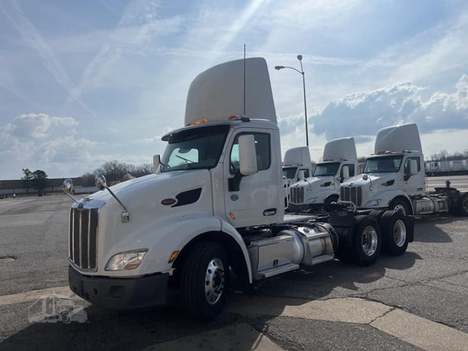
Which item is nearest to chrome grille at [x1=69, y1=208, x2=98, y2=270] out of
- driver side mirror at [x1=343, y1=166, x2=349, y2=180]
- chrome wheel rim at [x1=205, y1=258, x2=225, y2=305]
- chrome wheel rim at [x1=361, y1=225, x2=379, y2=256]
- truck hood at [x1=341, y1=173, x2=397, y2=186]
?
chrome wheel rim at [x1=205, y1=258, x2=225, y2=305]

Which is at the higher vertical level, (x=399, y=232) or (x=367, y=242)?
(x=399, y=232)

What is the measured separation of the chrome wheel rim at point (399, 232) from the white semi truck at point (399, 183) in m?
4.06

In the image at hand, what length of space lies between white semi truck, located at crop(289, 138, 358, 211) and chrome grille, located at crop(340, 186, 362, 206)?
3.16 meters

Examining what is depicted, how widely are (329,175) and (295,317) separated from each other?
1405 centimetres

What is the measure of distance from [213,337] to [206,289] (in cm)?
70

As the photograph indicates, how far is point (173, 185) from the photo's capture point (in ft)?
19.4

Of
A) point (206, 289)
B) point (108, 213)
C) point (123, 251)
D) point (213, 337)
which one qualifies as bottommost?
point (213, 337)

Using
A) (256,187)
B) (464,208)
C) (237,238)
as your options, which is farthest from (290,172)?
(237,238)

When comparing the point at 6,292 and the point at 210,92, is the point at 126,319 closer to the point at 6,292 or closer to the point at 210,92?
the point at 6,292

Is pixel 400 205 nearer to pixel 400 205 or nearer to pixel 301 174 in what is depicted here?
pixel 400 205

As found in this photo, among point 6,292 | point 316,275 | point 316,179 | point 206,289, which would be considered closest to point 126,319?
point 206,289

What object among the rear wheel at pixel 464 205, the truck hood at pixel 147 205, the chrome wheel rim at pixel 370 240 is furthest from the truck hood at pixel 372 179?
the truck hood at pixel 147 205

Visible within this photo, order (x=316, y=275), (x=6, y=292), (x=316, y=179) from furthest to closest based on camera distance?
(x=316, y=179), (x=316, y=275), (x=6, y=292)

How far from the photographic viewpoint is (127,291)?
509cm
